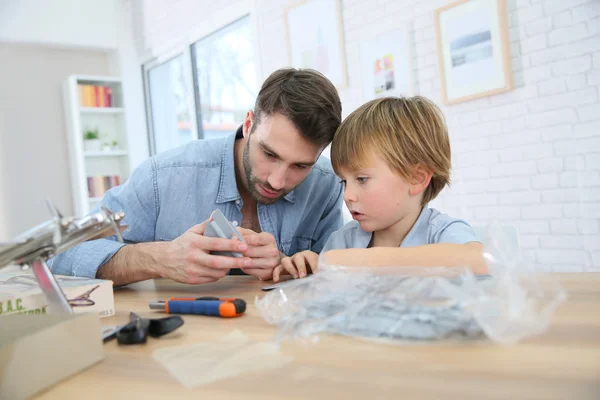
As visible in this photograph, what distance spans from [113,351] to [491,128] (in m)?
2.47

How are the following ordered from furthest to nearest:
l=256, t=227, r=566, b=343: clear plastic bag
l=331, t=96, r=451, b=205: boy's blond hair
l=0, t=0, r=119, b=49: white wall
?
l=0, t=0, r=119, b=49: white wall
l=331, t=96, r=451, b=205: boy's blond hair
l=256, t=227, r=566, b=343: clear plastic bag

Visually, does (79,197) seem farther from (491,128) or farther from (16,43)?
(491,128)

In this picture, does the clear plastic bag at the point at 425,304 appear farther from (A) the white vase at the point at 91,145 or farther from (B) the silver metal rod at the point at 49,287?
(A) the white vase at the point at 91,145

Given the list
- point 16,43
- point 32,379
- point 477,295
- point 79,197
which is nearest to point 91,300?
point 32,379

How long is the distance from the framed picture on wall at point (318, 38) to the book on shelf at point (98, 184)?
295cm

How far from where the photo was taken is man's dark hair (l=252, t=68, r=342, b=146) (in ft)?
4.58

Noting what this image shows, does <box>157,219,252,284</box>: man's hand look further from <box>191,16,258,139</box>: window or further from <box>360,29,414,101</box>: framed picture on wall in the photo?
<box>191,16,258,139</box>: window

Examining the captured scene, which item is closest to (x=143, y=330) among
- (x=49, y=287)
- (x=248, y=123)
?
(x=49, y=287)

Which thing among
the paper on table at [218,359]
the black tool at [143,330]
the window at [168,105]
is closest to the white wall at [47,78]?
the window at [168,105]

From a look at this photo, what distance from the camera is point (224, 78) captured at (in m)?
5.01

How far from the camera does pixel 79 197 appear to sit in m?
5.75

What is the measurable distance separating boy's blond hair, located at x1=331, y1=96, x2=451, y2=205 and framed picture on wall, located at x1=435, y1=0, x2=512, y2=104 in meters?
1.44

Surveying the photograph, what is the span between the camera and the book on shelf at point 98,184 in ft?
18.8

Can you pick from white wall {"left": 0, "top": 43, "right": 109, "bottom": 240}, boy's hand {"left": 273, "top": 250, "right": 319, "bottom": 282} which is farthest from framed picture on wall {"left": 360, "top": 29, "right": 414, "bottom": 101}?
white wall {"left": 0, "top": 43, "right": 109, "bottom": 240}
